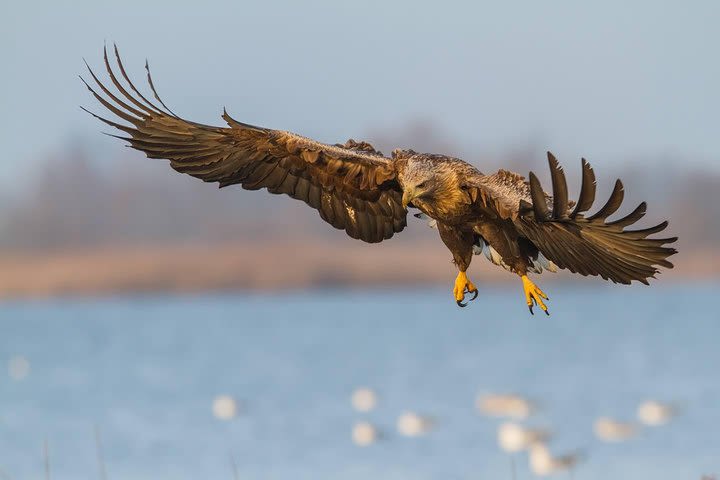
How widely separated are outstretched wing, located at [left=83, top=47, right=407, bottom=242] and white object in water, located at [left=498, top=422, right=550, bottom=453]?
5769mm

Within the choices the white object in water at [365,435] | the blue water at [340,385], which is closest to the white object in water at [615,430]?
the blue water at [340,385]

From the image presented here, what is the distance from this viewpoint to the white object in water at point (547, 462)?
1287cm

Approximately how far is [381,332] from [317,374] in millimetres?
6901

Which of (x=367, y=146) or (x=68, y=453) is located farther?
(x=68, y=453)

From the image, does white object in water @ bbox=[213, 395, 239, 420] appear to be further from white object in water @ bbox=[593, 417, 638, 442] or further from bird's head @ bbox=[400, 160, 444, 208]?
bird's head @ bbox=[400, 160, 444, 208]

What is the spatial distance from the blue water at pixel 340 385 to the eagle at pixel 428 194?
5.76 ft

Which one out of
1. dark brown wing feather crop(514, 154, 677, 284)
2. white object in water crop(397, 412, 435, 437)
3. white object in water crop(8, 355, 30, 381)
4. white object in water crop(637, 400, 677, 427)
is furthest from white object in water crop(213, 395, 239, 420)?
dark brown wing feather crop(514, 154, 677, 284)

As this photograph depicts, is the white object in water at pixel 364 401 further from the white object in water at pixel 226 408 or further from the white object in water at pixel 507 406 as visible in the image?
the white object in water at pixel 226 408

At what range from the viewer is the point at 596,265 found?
7.14 metres

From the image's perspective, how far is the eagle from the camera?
696cm

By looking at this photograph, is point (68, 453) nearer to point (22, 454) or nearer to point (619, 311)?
point (22, 454)

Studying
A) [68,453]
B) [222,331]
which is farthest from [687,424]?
[222,331]

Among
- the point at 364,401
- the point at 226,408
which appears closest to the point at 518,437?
the point at 364,401

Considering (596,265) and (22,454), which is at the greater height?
(596,265)
